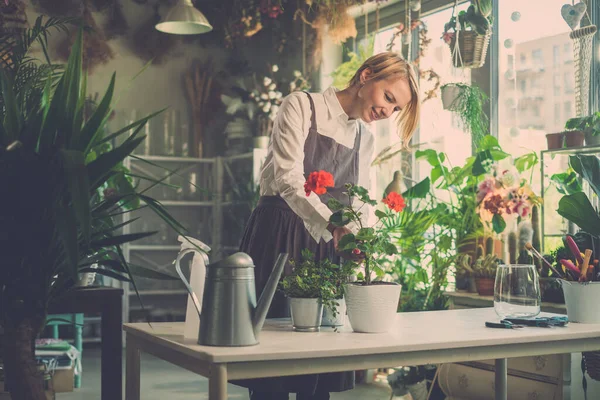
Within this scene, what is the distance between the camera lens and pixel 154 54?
6703mm

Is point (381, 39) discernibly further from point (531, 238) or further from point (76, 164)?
point (76, 164)

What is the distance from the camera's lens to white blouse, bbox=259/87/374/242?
89.1 inches

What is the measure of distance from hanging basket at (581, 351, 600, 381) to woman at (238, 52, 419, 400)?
2.91 ft

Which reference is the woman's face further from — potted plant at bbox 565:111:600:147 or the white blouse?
potted plant at bbox 565:111:600:147

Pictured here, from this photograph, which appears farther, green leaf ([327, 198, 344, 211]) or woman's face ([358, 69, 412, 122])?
woman's face ([358, 69, 412, 122])

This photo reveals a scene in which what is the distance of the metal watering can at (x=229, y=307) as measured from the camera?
1.60m

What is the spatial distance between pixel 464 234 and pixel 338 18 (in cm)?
225

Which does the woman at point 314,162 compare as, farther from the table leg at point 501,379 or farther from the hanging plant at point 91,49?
the hanging plant at point 91,49

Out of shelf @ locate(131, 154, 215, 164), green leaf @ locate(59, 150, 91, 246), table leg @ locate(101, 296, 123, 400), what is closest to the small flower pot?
green leaf @ locate(59, 150, 91, 246)

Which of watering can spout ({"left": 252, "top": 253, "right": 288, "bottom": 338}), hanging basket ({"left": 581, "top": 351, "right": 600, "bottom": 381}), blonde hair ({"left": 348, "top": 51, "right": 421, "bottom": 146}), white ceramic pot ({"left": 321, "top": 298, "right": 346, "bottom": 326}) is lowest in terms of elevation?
hanging basket ({"left": 581, "top": 351, "right": 600, "bottom": 381})

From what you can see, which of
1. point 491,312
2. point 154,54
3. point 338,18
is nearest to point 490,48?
point 338,18

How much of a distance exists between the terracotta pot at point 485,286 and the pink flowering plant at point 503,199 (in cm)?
25

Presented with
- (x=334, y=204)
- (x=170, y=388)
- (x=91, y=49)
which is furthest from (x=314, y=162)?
(x=91, y=49)

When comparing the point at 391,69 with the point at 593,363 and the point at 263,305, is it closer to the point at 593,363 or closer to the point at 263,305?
the point at 263,305
